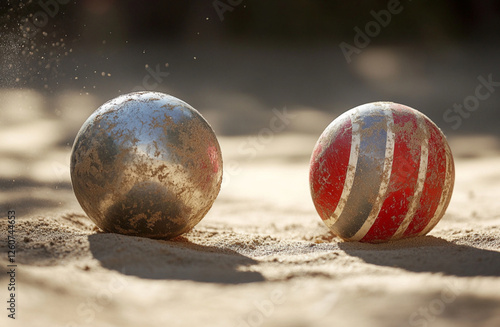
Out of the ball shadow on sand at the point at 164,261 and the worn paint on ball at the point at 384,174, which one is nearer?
the ball shadow on sand at the point at 164,261

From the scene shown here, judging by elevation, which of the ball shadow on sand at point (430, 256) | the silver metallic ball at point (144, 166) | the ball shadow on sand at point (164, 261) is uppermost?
the silver metallic ball at point (144, 166)

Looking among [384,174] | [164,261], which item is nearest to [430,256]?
[384,174]

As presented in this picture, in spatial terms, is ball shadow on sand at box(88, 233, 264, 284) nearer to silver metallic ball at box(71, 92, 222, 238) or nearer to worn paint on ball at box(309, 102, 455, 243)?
silver metallic ball at box(71, 92, 222, 238)

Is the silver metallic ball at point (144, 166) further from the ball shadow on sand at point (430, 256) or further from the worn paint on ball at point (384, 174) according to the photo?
the ball shadow on sand at point (430, 256)

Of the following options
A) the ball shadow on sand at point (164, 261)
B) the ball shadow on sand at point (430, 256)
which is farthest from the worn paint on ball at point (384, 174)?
the ball shadow on sand at point (164, 261)

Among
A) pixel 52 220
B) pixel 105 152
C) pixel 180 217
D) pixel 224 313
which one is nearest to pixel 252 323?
pixel 224 313

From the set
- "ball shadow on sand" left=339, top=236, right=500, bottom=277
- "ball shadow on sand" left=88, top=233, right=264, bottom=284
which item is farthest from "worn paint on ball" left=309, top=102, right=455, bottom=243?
"ball shadow on sand" left=88, top=233, right=264, bottom=284
